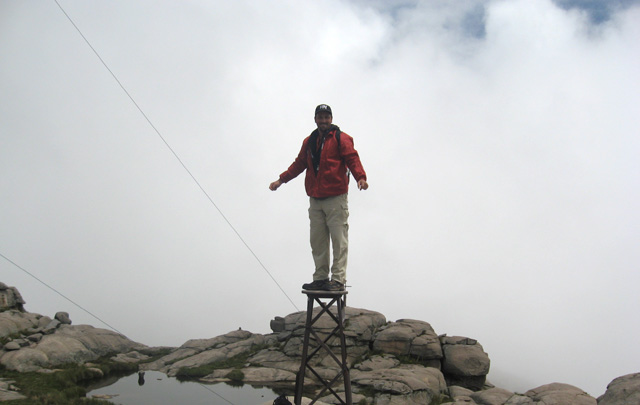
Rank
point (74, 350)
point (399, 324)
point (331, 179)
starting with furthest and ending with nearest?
point (399, 324)
point (74, 350)
point (331, 179)

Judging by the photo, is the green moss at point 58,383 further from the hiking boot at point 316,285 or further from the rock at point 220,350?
the hiking boot at point 316,285

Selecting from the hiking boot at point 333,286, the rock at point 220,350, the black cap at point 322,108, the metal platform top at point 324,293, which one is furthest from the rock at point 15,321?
the black cap at point 322,108

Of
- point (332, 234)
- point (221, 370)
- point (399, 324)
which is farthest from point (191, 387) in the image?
point (399, 324)

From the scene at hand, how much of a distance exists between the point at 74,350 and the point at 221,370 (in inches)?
237

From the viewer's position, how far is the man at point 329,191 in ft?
33.6

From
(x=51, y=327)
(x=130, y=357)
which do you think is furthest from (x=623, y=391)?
(x=51, y=327)

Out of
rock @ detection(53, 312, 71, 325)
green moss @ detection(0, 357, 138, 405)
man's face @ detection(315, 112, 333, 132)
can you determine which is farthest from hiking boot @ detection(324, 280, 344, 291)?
rock @ detection(53, 312, 71, 325)

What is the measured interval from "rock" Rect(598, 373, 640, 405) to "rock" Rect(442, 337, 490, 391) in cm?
671

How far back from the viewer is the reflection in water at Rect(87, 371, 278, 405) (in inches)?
553

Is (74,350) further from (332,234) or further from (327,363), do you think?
(332,234)

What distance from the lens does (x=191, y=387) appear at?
53.4ft

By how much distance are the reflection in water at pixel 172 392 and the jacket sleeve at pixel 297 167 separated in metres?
7.40

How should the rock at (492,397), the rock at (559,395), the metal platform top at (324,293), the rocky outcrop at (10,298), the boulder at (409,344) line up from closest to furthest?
the metal platform top at (324,293)
the rock at (559,395)
the rock at (492,397)
the boulder at (409,344)
the rocky outcrop at (10,298)

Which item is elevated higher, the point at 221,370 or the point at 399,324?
the point at 399,324
